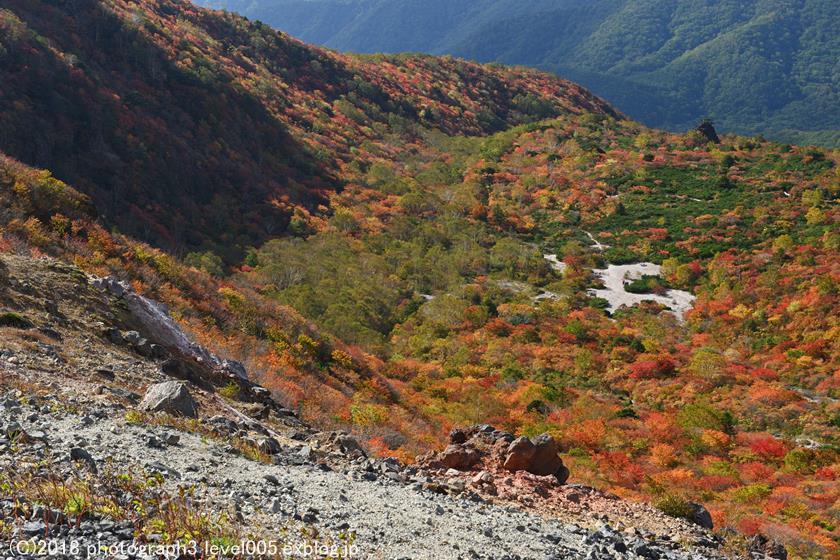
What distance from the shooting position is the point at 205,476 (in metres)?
6.32

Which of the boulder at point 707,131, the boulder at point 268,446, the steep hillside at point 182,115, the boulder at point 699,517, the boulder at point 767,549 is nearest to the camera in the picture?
the boulder at point 268,446

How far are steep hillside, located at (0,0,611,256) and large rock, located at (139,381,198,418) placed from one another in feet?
107

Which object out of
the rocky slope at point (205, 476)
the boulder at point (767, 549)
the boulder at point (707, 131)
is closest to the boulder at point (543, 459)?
the rocky slope at point (205, 476)

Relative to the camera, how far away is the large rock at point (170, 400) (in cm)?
847

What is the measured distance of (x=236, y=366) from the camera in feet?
45.1

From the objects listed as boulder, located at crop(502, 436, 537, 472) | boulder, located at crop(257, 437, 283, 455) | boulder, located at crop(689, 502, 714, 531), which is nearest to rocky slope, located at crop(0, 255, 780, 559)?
boulder, located at crop(257, 437, 283, 455)

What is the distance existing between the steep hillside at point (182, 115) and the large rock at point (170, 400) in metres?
32.5

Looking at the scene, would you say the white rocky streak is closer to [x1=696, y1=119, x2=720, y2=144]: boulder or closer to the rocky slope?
the rocky slope

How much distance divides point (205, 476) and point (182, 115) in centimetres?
5483

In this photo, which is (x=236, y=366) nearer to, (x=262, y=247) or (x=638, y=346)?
(x=638, y=346)

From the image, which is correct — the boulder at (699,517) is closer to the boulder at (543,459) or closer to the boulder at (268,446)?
the boulder at (543,459)

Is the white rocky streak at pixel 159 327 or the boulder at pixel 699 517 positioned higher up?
the boulder at pixel 699 517

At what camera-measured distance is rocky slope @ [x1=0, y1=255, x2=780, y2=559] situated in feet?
16.4

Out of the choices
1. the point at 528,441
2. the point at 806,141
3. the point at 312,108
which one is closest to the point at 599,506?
the point at 528,441
